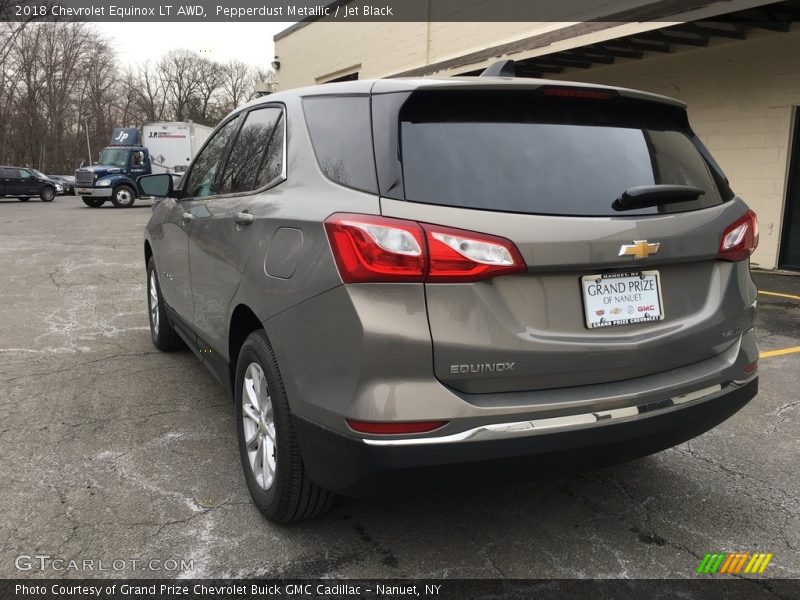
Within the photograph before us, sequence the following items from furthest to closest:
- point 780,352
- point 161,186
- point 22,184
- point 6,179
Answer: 1. point 22,184
2. point 6,179
3. point 780,352
4. point 161,186

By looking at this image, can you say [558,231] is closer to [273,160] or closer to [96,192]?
[273,160]

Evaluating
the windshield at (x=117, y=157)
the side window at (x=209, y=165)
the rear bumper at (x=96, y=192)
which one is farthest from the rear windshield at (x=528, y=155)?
the windshield at (x=117, y=157)

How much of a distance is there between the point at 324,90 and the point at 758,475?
2767 mm

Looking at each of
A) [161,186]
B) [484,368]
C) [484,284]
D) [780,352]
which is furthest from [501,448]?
[780,352]

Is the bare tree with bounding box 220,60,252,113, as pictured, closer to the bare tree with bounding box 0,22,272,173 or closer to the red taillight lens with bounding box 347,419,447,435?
the bare tree with bounding box 0,22,272,173

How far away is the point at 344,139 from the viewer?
2393mm

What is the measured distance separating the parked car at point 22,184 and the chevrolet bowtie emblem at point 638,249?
3370 cm

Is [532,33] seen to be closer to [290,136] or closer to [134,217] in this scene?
[290,136]

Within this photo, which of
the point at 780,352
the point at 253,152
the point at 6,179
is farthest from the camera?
the point at 6,179

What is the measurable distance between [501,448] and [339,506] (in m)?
1.08

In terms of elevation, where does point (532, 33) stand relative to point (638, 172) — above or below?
above

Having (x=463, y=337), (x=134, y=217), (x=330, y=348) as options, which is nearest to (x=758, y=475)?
(x=463, y=337)

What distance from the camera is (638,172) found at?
95.1 inches

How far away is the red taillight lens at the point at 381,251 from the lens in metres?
2.02
